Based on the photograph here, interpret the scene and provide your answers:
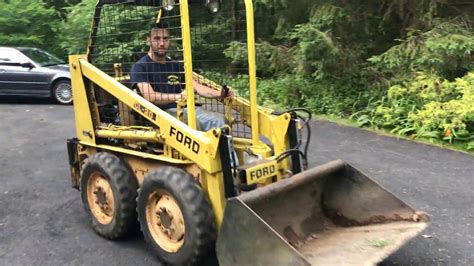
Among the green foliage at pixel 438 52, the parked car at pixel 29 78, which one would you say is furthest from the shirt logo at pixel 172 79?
the parked car at pixel 29 78

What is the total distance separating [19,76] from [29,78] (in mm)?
243

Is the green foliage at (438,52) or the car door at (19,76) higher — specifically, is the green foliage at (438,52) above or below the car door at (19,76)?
above

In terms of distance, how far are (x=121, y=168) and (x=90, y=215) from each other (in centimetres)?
70

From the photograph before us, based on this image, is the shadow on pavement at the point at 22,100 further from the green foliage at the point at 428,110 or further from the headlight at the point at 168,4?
the headlight at the point at 168,4

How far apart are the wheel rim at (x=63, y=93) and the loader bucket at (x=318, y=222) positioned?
10.1 m

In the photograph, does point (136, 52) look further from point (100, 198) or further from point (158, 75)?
point (100, 198)

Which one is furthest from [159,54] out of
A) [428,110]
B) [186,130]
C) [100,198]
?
[428,110]

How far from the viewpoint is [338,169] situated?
4.11 m

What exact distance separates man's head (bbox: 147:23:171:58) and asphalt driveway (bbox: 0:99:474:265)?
170cm

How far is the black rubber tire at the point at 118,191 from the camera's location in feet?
14.2

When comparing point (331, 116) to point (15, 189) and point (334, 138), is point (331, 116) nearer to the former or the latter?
point (334, 138)

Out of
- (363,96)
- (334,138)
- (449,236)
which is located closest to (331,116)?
(363,96)

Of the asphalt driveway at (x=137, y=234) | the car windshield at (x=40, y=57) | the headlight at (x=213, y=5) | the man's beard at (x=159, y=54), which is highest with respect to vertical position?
the headlight at (x=213, y=5)

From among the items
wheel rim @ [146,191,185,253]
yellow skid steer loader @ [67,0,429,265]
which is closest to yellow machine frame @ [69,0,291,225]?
yellow skid steer loader @ [67,0,429,265]
